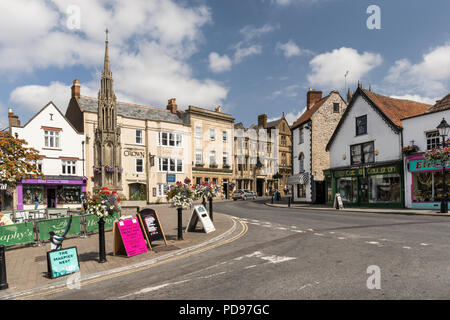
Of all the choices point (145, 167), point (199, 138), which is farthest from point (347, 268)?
point (199, 138)

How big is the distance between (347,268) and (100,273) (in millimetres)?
5379

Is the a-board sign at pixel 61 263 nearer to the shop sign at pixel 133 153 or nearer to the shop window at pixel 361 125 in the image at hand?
the shop window at pixel 361 125

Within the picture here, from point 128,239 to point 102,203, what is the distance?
140 cm

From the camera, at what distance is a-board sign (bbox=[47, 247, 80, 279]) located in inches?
285

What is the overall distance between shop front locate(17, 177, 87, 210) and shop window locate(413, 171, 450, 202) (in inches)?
1191

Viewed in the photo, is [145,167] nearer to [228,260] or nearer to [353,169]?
[353,169]

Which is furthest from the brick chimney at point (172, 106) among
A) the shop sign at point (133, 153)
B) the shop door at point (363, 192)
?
Result: the shop door at point (363, 192)

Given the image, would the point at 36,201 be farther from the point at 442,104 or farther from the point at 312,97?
the point at 442,104

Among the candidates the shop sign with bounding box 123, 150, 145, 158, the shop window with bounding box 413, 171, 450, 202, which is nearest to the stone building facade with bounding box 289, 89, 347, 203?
the shop window with bounding box 413, 171, 450, 202

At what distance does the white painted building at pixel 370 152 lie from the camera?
25391 mm

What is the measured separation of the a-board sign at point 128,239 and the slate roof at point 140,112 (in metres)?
30.2

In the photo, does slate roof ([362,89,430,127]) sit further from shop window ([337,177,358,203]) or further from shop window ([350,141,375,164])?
shop window ([337,177,358,203])

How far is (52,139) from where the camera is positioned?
110 ft
